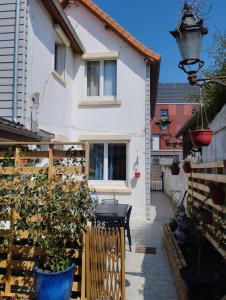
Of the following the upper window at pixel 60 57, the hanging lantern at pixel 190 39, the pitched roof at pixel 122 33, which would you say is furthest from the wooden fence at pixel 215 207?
the upper window at pixel 60 57

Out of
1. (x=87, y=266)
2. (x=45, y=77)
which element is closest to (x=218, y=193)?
(x=87, y=266)

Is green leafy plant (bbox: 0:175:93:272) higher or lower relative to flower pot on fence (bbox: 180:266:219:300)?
higher

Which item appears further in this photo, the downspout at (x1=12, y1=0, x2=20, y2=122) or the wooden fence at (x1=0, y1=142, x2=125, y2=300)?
the downspout at (x1=12, y1=0, x2=20, y2=122)

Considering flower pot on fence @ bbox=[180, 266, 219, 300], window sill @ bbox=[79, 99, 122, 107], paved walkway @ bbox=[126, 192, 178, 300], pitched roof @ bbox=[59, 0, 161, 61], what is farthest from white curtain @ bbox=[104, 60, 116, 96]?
flower pot on fence @ bbox=[180, 266, 219, 300]

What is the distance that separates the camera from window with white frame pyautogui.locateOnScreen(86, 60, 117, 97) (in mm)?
10844

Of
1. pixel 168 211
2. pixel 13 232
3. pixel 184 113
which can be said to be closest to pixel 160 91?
pixel 184 113

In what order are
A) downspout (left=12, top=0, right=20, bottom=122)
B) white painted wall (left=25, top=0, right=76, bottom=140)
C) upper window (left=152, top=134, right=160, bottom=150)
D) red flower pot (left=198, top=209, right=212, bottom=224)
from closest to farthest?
red flower pot (left=198, top=209, right=212, bottom=224) → downspout (left=12, top=0, right=20, bottom=122) → white painted wall (left=25, top=0, right=76, bottom=140) → upper window (left=152, top=134, right=160, bottom=150)

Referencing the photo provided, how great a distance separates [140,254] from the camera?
625cm

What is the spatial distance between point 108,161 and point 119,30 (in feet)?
15.7

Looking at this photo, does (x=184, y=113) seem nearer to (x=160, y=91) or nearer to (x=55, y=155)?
(x=160, y=91)

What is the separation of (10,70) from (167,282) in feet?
18.8

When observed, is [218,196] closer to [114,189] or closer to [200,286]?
[200,286]

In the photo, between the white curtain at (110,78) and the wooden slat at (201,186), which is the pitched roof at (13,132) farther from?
the white curtain at (110,78)

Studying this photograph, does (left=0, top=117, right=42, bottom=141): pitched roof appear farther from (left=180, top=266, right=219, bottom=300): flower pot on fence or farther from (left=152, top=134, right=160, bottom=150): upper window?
(left=152, top=134, right=160, bottom=150): upper window
